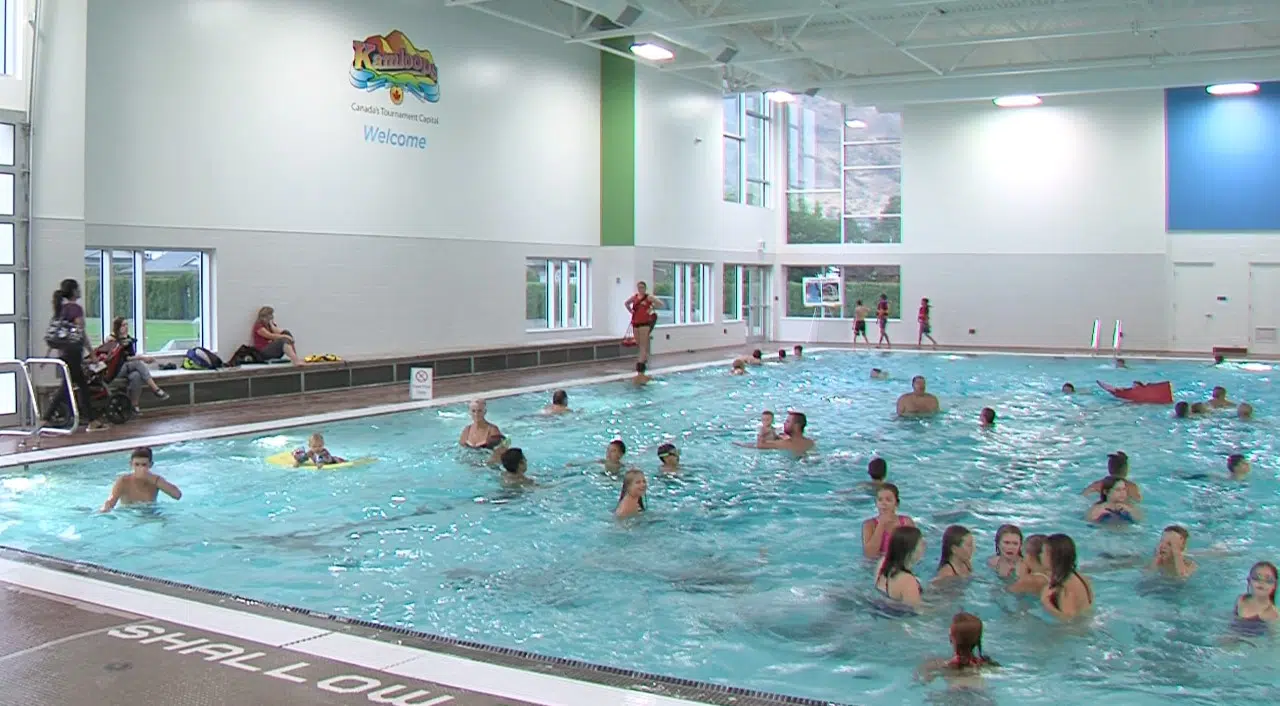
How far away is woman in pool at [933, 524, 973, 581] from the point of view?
22.6 feet

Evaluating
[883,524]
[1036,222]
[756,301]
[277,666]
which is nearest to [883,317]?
[756,301]

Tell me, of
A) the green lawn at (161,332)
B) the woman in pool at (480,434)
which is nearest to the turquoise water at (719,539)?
the woman in pool at (480,434)

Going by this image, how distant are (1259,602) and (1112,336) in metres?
22.9

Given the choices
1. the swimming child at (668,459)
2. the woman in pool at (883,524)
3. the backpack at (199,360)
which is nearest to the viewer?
the woman in pool at (883,524)

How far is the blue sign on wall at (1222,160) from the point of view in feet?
84.0

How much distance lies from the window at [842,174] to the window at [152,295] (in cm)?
1789

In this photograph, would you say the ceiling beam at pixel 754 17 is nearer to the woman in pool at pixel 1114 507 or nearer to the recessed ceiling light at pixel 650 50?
the recessed ceiling light at pixel 650 50

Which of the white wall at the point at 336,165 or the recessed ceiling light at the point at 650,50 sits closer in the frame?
the white wall at the point at 336,165

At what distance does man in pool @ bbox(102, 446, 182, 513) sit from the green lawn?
21.6 feet

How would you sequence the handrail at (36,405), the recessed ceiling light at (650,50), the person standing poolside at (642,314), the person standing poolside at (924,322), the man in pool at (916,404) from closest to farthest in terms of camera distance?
the handrail at (36,405) → the man in pool at (916,404) → the recessed ceiling light at (650,50) → the person standing poolside at (642,314) → the person standing poolside at (924,322)

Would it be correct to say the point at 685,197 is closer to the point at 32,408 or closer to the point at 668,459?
the point at 668,459

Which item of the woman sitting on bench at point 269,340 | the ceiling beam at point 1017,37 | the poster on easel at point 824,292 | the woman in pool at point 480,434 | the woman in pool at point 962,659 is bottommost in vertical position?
the woman in pool at point 962,659

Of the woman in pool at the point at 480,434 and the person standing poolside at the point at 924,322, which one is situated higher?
the person standing poolside at the point at 924,322

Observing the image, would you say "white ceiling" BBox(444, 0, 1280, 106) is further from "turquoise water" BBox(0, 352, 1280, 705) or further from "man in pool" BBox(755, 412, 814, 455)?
"man in pool" BBox(755, 412, 814, 455)
